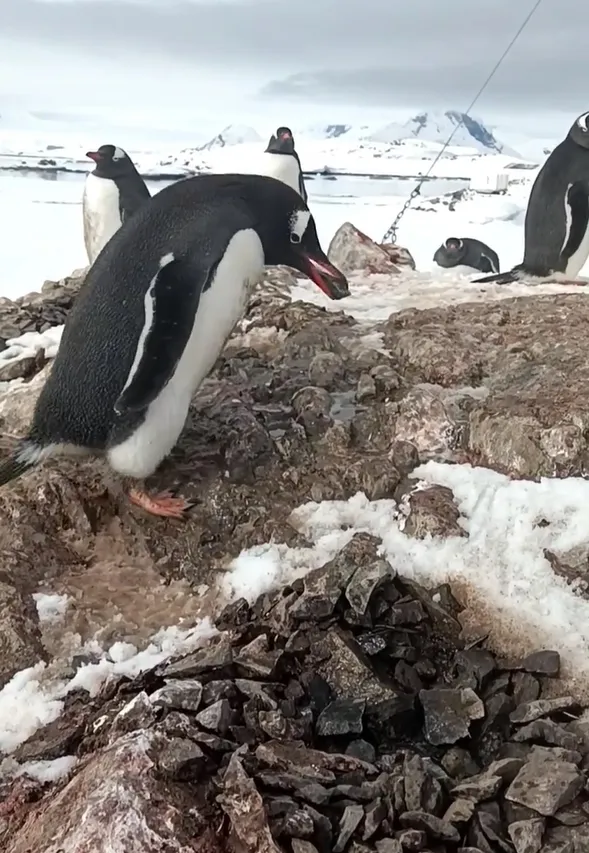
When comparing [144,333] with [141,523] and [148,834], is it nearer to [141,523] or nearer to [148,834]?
[141,523]

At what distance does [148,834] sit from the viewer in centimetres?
84

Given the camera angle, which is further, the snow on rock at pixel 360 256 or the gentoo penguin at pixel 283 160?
the gentoo penguin at pixel 283 160

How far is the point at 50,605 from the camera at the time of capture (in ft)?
4.27

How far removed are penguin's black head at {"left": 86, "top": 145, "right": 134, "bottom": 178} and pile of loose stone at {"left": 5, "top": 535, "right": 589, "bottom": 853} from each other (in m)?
2.97

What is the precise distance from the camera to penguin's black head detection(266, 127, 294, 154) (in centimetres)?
489

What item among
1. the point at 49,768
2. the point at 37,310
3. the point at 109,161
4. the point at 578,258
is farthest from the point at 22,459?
the point at 578,258

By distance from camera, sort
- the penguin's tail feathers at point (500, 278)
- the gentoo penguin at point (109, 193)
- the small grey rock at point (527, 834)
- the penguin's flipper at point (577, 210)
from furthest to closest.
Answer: the gentoo penguin at point (109, 193) < the penguin's flipper at point (577, 210) < the penguin's tail feathers at point (500, 278) < the small grey rock at point (527, 834)

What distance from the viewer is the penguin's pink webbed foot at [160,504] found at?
4.98 ft

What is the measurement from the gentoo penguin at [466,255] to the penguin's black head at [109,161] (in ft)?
A: 6.72

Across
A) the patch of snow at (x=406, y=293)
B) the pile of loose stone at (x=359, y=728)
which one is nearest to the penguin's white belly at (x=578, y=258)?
the patch of snow at (x=406, y=293)

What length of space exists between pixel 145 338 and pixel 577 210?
2.50 m

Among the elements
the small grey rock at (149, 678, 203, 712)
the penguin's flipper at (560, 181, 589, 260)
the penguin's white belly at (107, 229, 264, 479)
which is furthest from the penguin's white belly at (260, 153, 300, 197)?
the small grey rock at (149, 678, 203, 712)

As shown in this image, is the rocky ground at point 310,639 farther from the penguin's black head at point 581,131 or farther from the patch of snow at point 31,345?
the penguin's black head at point 581,131

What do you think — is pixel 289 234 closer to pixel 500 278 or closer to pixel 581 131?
pixel 500 278
